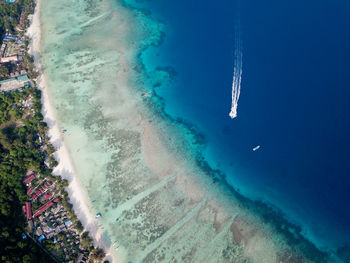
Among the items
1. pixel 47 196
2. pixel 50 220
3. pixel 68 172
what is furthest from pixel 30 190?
pixel 50 220

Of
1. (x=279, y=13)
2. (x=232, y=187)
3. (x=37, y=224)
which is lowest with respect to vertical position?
(x=37, y=224)

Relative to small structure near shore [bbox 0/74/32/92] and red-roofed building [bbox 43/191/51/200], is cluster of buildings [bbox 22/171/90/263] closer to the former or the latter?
red-roofed building [bbox 43/191/51/200]

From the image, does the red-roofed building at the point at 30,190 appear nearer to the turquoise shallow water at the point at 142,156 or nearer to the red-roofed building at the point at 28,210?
the red-roofed building at the point at 28,210

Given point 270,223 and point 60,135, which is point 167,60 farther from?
point 270,223

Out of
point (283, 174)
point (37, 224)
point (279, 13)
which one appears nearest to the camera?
point (37, 224)

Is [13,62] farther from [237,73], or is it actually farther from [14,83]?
[237,73]

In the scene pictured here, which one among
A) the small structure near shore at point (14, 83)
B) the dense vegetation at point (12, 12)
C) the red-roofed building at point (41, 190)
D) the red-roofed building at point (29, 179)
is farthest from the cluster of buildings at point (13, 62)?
the red-roofed building at point (41, 190)

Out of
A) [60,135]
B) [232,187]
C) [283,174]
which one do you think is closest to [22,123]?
[60,135]

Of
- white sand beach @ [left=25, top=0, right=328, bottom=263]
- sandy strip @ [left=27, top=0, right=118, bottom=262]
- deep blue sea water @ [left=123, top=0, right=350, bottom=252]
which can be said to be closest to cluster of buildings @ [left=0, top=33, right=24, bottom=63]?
sandy strip @ [left=27, top=0, right=118, bottom=262]
